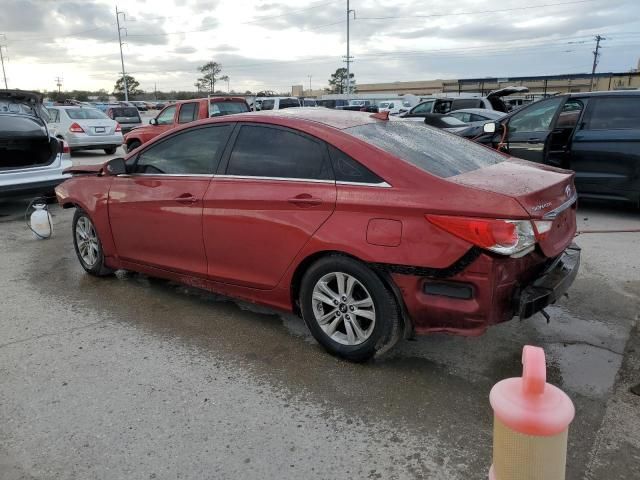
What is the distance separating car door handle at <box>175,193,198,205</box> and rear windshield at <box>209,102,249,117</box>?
9.08 metres

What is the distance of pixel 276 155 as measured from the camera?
12.3 ft

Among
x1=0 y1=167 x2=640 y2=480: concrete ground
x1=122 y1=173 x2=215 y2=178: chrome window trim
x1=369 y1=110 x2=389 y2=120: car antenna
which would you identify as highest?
x1=369 y1=110 x2=389 y2=120: car antenna

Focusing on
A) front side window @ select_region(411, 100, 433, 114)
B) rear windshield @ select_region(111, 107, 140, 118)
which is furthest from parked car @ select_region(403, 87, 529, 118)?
rear windshield @ select_region(111, 107, 140, 118)

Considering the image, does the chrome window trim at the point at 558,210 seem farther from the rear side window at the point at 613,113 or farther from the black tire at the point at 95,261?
the rear side window at the point at 613,113

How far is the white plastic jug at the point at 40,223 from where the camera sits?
6789 mm

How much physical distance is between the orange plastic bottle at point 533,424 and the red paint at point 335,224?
1.48m

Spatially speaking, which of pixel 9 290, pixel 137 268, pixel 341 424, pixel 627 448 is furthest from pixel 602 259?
pixel 9 290

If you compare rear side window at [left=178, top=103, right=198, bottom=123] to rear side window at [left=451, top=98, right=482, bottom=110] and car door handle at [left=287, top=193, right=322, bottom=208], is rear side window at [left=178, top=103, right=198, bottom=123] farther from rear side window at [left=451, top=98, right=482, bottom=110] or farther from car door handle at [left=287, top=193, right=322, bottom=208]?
car door handle at [left=287, top=193, right=322, bottom=208]

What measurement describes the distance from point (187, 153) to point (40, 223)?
3.51m

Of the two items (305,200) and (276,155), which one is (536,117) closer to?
(276,155)

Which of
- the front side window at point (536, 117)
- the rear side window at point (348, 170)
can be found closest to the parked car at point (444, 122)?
the front side window at point (536, 117)

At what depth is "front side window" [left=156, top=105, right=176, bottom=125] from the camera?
13886 mm

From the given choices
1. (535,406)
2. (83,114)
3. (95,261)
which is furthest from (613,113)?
(83,114)

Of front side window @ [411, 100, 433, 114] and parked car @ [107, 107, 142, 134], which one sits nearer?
front side window @ [411, 100, 433, 114]
